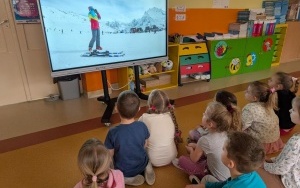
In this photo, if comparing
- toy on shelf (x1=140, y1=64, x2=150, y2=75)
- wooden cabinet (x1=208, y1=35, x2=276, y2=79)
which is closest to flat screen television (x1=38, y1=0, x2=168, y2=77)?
toy on shelf (x1=140, y1=64, x2=150, y2=75)

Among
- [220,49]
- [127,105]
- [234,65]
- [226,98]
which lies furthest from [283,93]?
[234,65]

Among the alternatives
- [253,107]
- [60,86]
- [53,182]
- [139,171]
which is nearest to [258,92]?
[253,107]

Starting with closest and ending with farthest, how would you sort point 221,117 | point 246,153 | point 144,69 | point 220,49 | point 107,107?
point 246,153
point 221,117
point 107,107
point 144,69
point 220,49

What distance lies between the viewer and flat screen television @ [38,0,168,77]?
2.31m

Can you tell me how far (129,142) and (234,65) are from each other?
340 cm

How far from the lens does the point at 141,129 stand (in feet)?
5.17

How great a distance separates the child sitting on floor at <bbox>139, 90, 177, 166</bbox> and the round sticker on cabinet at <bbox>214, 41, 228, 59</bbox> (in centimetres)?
253

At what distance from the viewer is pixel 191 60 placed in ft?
12.4

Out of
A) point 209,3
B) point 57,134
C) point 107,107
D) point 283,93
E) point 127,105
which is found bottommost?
point 57,134

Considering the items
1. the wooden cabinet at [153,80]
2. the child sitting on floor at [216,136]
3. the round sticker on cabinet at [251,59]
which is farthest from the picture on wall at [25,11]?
the round sticker on cabinet at [251,59]

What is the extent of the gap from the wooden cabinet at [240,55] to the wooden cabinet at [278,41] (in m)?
0.29

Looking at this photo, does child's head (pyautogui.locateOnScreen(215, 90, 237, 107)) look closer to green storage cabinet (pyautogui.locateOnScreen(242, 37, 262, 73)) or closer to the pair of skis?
the pair of skis

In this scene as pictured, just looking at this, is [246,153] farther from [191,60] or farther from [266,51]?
[266,51]

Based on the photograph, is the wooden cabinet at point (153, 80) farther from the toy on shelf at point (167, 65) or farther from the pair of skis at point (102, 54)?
the pair of skis at point (102, 54)
